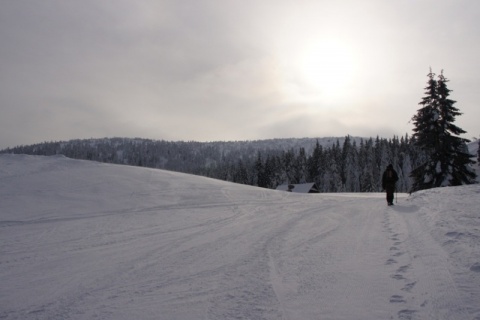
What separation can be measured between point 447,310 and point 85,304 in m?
4.89

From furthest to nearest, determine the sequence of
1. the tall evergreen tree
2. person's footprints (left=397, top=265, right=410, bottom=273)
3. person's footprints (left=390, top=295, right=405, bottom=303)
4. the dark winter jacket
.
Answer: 1. the tall evergreen tree
2. the dark winter jacket
3. person's footprints (left=397, top=265, right=410, bottom=273)
4. person's footprints (left=390, top=295, right=405, bottom=303)

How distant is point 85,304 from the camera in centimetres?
500

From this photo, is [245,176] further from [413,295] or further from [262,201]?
[413,295]

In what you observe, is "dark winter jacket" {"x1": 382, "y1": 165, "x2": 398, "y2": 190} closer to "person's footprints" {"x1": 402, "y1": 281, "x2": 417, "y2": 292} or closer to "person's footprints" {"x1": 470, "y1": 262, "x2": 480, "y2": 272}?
"person's footprints" {"x1": 470, "y1": 262, "x2": 480, "y2": 272}

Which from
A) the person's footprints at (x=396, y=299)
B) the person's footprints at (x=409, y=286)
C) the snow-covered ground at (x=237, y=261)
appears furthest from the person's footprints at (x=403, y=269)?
the person's footprints at (x=396, y=299)

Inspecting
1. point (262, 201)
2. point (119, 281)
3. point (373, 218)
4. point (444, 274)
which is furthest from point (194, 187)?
point (444, 274)

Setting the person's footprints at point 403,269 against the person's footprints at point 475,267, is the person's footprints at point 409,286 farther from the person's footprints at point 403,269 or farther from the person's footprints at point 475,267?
the person's footprints at point 475,267

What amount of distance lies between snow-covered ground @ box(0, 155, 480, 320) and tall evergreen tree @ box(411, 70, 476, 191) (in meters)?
16.0

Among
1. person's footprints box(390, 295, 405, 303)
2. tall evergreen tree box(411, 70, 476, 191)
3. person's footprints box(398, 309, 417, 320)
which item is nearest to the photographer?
person's footprints box(398, 309, 417, 320)

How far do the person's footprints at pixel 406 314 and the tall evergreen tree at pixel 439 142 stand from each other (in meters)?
28.4

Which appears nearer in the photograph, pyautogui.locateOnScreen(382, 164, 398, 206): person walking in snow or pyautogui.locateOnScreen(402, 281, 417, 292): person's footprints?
pyautogui.locateOnScreen(402, 281, 417, 292): person's footprints

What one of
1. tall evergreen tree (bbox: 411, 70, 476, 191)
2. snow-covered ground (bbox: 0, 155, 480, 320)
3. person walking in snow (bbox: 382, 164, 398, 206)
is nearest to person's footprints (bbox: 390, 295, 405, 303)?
snow-covered ground (bbox: 0, 155, 480, 320)

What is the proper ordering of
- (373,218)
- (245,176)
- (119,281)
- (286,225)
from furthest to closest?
(245,176) → (373,218) → (286,225) → (119,281)

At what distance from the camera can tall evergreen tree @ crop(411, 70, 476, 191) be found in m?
28.8
